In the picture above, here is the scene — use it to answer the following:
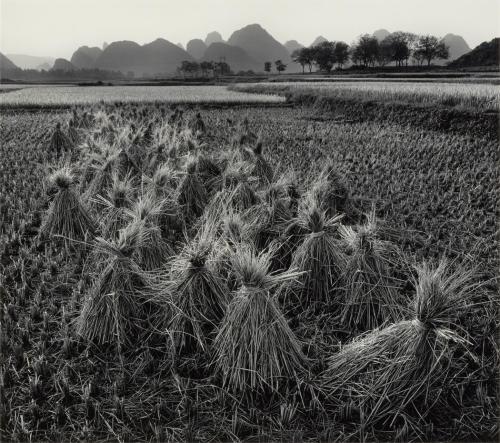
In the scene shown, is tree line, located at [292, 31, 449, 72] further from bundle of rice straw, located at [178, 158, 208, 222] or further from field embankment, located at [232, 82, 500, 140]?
bundle of rice straw, located at [178, 158, 208, 222]

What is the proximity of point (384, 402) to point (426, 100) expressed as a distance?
15545mm

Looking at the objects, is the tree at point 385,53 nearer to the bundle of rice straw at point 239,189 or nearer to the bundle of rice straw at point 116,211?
the bundle of rice straw at point 239,189

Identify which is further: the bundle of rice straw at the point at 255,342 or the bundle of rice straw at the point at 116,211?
the bundle of rice straw at the point at 116,211

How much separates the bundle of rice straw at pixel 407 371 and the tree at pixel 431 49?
333ft

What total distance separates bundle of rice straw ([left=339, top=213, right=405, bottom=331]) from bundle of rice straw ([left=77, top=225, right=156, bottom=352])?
148cm

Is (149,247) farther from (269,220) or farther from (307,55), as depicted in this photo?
(307,55)

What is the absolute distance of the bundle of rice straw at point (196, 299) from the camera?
2979 mm

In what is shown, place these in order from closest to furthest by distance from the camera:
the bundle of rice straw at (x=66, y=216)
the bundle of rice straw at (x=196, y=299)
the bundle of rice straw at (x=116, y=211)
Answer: the bundle of rice straw at (x=196, y=299) < the bundle of rice straw at (x=116, y=211) < the bundle of rice straw at (x=66, y=216)

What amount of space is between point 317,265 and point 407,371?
4.17 feet

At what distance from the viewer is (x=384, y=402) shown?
8.41ft

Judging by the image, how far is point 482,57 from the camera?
76.8 meters

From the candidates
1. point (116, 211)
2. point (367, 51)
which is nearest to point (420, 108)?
point (116, 211)

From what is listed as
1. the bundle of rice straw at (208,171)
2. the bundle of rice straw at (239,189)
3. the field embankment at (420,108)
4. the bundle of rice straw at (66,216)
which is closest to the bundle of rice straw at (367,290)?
the bundle of rice straw at (239,189)

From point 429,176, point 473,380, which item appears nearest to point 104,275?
point 473,380
